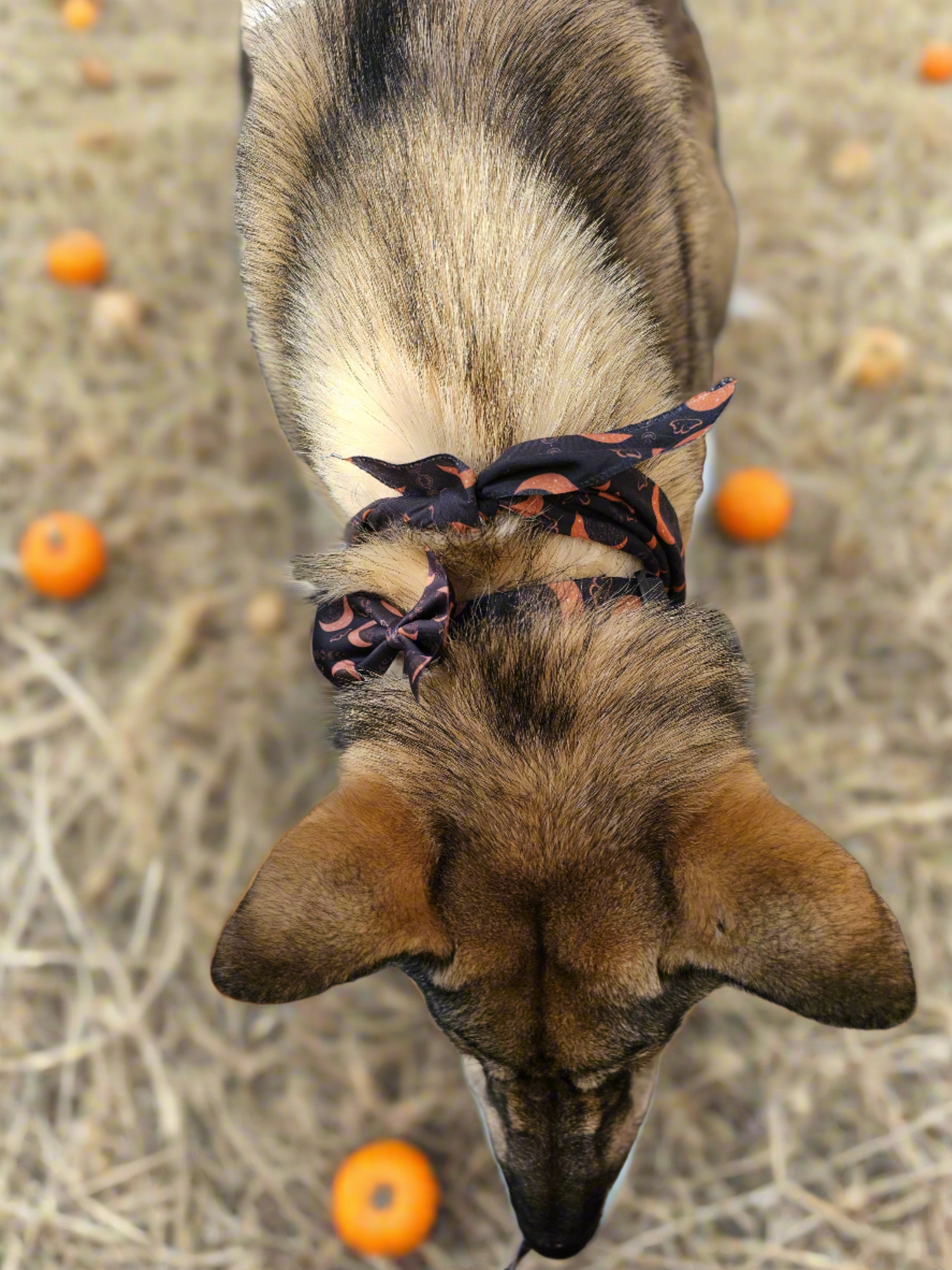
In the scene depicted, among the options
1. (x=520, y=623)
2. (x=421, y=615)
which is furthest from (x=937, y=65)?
(x=421, y=615)

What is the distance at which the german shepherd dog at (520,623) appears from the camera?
145 centimetres

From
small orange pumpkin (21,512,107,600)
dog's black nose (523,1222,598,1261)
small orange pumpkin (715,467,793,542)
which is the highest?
small orange pumpkin (21,512,107,600)

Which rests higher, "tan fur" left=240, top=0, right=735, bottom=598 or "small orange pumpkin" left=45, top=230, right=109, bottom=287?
"small orange pumpkin" left=45, top=230, right=109, bottom=287

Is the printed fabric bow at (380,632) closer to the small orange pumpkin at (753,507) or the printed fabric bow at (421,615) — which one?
the printed fabric bow at (421,615)

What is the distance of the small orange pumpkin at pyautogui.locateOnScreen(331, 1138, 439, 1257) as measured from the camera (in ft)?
8.29

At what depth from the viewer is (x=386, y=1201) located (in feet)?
8.39

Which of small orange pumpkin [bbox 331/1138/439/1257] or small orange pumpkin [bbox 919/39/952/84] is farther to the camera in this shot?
small orange pumpkin [bbox 919/39/952/84]

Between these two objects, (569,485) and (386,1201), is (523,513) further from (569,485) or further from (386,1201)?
(386,1201)

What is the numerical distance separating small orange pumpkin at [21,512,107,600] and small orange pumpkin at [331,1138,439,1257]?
2.06 meters

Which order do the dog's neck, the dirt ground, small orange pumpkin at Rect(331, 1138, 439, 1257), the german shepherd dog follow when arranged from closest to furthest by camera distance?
1. the german shepherd dog
2. the dog's neck
3. small orange pumpkin at Rect(331, 1138, 439, 1257)
4. the dirt ground

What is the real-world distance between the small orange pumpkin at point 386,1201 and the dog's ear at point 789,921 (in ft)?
4.89

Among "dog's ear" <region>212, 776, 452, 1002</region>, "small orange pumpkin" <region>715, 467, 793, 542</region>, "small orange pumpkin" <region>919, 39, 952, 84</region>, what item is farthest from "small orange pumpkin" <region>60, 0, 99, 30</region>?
"dog's ear" <region>212, 776, 452, 1002</region>

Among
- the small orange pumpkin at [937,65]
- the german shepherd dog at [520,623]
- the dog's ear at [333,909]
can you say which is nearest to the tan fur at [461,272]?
the german shepherd dog at [520,623]

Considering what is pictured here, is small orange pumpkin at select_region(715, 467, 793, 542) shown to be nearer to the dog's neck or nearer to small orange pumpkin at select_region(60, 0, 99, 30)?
the dog's neck
